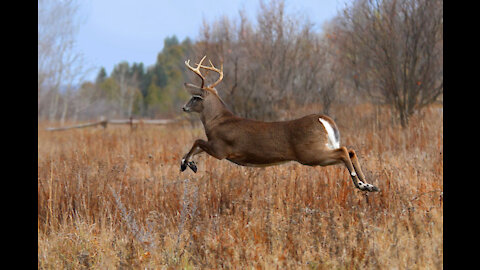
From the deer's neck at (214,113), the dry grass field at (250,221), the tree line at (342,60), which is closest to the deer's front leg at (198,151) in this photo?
the deer's neck at (214,113)

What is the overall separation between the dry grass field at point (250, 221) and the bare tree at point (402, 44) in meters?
3.78

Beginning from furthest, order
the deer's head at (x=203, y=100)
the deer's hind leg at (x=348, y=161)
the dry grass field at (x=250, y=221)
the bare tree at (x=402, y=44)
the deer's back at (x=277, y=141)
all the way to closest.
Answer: the bare tree at (x=402, y=44) → the dry grass field at (x=250, y=221) → the deer's head at (x=203, y=100) → the deer's back at (x=277, y=141) → the deer's hind leg at (x=348, y=161)

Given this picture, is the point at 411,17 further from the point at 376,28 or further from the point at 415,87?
the point at 415,87

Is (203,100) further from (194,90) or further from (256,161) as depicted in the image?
(256,161)

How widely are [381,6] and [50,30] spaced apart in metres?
22.8

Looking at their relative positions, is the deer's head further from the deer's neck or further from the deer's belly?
the deer's belly

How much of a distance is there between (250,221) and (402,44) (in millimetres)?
7142

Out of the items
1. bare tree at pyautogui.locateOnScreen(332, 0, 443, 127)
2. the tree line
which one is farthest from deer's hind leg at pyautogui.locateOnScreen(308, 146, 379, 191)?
bare tree at pyautogui.locateOnScreen(332, 0, 443, 127)

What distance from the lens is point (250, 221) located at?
3.95 metres

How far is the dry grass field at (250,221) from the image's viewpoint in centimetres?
324

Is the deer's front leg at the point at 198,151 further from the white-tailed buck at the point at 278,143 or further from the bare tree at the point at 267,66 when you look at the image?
the bare tree at the point at 267,66

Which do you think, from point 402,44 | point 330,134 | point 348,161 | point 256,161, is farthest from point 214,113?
point 402,44

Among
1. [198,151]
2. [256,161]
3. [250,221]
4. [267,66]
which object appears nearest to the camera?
[256,161]

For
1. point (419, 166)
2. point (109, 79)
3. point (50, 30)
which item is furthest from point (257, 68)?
point (109, 79)
